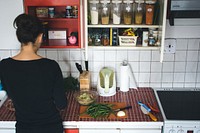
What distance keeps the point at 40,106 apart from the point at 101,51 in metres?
0.88

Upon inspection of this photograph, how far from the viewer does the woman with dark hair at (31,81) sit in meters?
1.66

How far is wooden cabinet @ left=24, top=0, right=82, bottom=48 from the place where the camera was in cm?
212

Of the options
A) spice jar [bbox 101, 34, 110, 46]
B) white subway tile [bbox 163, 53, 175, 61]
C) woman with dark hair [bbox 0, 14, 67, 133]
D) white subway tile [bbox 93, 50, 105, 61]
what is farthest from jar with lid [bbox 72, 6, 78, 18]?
white subway tile [bbox 163, 53, 175, 61]

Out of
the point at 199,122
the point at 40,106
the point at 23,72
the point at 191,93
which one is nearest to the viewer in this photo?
the point at 23,72

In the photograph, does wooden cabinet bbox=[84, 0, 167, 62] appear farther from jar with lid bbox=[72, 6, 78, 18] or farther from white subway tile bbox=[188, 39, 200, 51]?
white subway tile bbox=[188, 39, 200, 51]

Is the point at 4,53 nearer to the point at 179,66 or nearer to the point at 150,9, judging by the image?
the point at 150,9

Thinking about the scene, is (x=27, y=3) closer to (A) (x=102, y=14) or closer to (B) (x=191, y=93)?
(A) (x=102, y=14)

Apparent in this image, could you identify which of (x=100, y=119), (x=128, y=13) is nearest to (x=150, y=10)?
(x=128, y=13)

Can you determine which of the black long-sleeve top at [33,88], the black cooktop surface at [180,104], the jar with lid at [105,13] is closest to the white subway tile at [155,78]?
the black cooktop surface at [180,104]

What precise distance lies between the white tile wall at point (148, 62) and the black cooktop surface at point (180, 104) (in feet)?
0.43

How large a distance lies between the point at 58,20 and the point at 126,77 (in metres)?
0.74

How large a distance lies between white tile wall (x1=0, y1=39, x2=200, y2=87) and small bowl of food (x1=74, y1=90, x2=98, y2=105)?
0.72 feet

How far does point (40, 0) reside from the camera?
212cm

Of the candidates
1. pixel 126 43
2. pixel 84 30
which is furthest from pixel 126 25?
pixel 84 30
